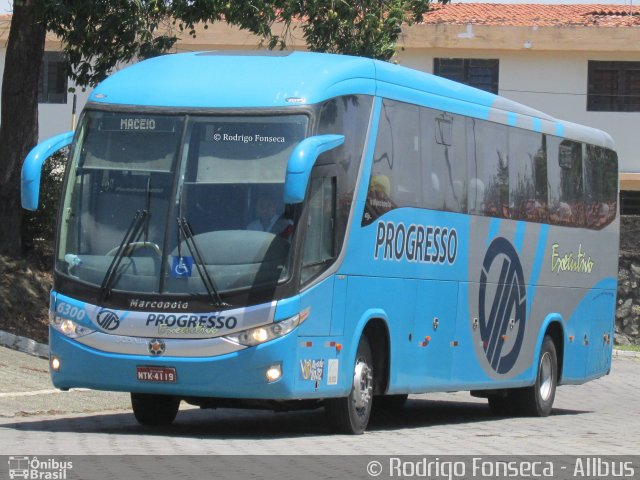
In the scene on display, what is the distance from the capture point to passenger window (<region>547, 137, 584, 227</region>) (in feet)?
56.7

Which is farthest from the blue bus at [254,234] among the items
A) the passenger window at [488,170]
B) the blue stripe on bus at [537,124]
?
the blue stripe on bus at [537,124]

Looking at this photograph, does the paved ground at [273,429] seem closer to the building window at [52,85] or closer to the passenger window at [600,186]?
the passenger window at [600,186]

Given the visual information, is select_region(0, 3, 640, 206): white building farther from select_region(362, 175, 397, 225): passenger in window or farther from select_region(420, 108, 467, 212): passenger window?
select_region(362, 175, 397, 225): passenger in window

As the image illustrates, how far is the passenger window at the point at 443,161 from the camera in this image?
544 inches

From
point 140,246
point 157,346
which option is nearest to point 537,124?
point 140,246

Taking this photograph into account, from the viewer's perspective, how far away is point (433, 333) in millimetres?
14148

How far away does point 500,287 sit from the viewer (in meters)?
15.8

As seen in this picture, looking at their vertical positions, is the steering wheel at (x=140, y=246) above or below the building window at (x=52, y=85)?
below

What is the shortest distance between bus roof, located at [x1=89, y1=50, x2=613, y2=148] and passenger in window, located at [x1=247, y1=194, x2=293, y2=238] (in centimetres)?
89

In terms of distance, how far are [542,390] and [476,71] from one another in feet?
73.0

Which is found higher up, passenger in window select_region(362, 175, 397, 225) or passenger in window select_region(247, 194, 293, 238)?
passenger in window select_region(362, 175, 397, 225)

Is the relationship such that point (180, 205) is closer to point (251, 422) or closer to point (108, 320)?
point (108, 320)

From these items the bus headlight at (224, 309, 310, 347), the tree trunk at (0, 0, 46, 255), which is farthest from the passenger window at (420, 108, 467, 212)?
the tree trunk at (0, 0, 46, 255)

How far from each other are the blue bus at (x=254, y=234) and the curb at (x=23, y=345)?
5.45 m
